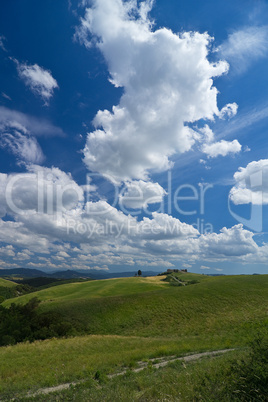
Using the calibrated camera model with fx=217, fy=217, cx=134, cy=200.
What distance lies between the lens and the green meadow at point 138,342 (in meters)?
11.2

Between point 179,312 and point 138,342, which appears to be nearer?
point 138,342

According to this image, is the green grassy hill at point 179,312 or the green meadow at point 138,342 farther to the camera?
the green grassy hill at point 179,312

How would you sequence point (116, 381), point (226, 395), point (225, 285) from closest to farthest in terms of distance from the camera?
point (226, 395) → point (116, 381) → point (225, 285)

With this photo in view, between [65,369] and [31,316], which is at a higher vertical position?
[65,369]

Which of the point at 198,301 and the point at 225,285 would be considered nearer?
the point at 198,301

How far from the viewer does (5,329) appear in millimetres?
33750

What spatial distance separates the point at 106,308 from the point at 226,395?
151ft

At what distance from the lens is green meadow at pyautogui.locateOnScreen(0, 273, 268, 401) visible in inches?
442

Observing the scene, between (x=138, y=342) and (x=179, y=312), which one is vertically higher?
(x=138, y=342)

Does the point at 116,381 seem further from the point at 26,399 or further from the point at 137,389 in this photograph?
the point at 26,399

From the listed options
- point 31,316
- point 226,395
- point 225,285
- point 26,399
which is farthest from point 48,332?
point 225,285

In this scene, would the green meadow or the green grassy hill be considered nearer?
the green meadow

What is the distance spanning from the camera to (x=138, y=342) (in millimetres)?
26188

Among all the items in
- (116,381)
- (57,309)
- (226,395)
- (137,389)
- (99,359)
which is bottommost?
(57,309)
